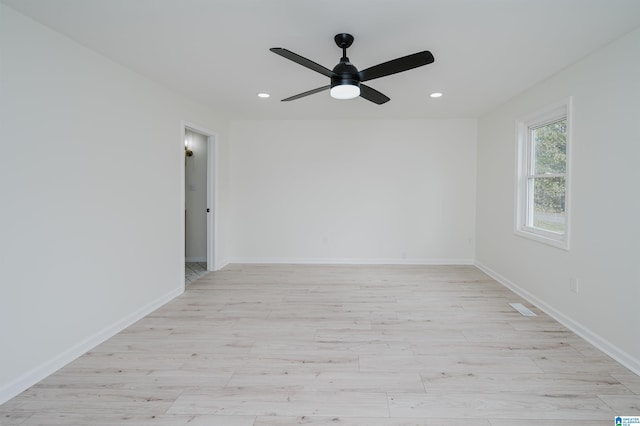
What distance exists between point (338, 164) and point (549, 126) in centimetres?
285

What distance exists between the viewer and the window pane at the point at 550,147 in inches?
126

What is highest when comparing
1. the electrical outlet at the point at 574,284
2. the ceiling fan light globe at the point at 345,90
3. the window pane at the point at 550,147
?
A: the ceiling fan light globe at the point at 345,90

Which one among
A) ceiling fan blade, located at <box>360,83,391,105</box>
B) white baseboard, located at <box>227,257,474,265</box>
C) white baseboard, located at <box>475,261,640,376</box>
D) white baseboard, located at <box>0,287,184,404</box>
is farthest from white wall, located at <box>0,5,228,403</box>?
white baseboard, located at <box>475,261,640,376</box>

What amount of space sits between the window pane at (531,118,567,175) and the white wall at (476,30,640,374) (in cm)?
27

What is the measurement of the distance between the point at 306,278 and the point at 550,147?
3.28 metres

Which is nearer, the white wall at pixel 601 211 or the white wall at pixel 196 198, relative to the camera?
the white wall at pixel 601 211

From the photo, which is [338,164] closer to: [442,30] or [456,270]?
[456,270]

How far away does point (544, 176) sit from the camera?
350cm

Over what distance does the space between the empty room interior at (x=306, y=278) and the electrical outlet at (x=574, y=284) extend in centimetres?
4

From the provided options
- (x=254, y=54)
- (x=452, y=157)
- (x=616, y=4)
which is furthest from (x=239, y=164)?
(x=616, y=4)

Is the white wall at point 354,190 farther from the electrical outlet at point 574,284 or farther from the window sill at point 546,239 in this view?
the electrical outlet at point 574,284

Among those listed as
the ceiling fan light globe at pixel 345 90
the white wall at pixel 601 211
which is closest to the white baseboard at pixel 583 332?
the white wall at pixel 601 211

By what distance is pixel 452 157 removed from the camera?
206 inches

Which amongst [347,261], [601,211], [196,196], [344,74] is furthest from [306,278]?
[601,211]
